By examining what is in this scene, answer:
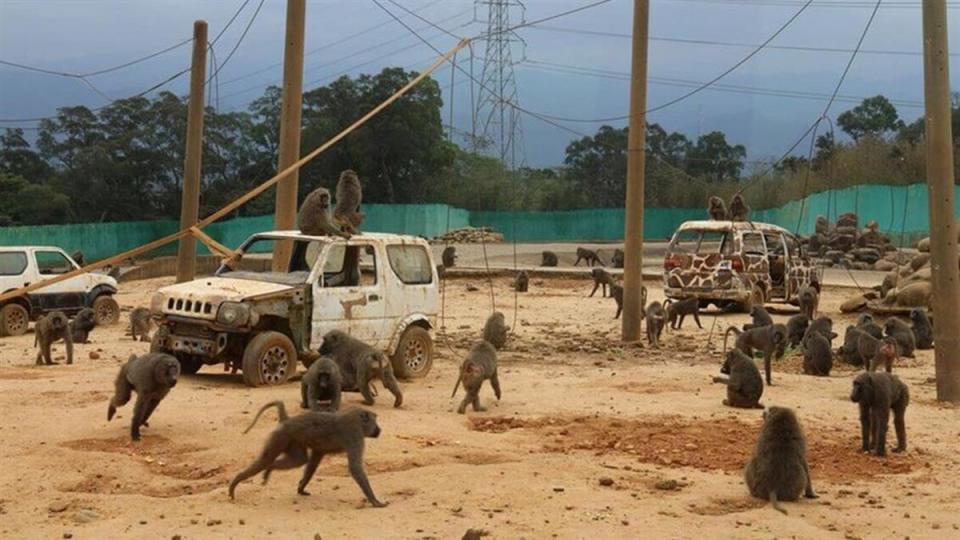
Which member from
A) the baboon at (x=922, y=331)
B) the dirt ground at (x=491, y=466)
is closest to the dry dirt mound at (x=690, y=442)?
the dirt ground at (x=491, y=466)

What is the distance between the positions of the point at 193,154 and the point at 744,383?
13.2m

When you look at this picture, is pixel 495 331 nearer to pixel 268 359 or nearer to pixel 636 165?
pixel 636 165

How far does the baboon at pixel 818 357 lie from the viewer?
1617 centimetres

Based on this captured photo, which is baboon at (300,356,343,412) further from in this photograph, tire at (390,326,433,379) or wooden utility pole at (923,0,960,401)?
wooden utility pole at (923,0,960,401)

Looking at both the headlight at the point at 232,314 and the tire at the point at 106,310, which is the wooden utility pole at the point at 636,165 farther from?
the tire at the point at 106,310

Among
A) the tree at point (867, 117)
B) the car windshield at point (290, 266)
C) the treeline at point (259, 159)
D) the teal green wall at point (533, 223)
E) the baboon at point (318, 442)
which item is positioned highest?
the tree at point (867, 117)

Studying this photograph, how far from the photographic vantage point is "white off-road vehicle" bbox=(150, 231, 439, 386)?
13.7 m

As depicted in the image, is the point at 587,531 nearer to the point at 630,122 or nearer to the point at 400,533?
the point at 400,533

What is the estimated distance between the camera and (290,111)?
17.5 m

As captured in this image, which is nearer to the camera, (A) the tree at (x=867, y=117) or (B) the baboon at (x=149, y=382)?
(B) the baboon at (x=149, y=382)

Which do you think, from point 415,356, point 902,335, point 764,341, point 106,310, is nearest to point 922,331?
point 902,335

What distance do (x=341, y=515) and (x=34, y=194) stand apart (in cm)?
5406

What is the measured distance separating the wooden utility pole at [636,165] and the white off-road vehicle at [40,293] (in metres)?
10.5

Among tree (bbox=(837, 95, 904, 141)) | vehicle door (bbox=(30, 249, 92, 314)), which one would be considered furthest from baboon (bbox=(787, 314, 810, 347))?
tree (bbox=(837, 95, 904, 141))
